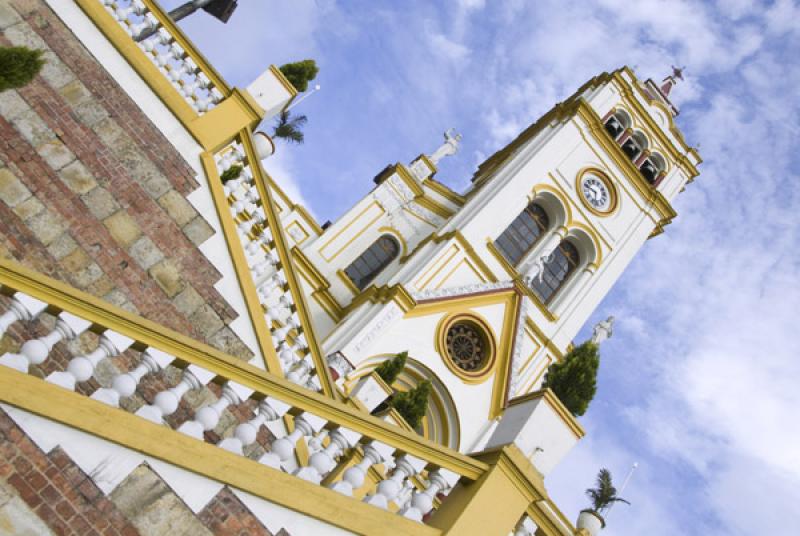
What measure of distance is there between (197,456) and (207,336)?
3.90 metres

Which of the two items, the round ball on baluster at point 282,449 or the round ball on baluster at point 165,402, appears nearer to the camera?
the round ball on baluster at point 165,402

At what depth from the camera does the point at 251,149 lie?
471 inches

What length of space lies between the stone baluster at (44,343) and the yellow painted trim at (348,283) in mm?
15706

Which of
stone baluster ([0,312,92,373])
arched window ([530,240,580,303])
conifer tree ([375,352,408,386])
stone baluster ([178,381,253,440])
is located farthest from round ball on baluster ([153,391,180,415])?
arched window ([530,240,580,303])

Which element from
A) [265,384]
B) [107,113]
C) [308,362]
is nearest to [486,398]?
[308,362]

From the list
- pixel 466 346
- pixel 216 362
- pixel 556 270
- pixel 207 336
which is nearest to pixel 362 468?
pixel 216 362

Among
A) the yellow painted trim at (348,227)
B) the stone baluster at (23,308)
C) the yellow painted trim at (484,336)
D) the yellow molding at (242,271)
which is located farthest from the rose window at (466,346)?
the stone baluster at (23,308)

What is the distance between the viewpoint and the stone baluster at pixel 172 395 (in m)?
5.85

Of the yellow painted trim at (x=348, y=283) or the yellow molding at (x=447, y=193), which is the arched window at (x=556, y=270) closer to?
the yellow molding at (x=447, y=193)

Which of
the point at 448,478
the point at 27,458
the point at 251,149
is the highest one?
the point at 251,149

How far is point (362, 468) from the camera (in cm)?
656

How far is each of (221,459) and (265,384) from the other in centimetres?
79

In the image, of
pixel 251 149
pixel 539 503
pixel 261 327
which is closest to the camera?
pixel 539 503

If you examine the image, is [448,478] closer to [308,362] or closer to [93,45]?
[308,362]
